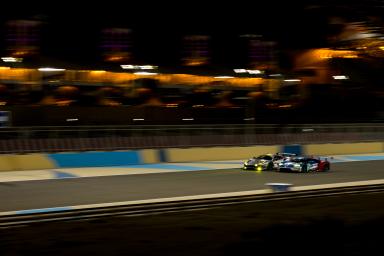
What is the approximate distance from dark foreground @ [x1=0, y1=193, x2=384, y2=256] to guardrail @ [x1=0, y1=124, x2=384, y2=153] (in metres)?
8.97

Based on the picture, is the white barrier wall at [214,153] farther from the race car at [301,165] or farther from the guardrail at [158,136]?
the race car at [301,165]

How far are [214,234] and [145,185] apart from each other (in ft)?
39.0

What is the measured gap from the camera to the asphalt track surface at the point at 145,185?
1783cm

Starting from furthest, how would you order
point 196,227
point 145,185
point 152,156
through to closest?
point 152,156, point 145,185, point 196,227

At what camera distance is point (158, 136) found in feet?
101

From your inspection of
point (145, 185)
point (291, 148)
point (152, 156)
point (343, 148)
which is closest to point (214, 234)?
point (145, 185)

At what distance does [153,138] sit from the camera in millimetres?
30547

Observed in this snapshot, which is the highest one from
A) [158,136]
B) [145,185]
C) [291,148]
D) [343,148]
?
[158,136]

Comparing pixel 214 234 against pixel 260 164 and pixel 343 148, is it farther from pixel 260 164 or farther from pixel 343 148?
pixel 343 148

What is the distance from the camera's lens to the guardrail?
26.5 metres

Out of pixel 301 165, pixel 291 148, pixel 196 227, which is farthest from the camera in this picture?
pixel 291 148

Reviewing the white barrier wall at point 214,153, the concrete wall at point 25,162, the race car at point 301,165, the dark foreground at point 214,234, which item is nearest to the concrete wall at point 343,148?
the white barrier wall at point 214,153

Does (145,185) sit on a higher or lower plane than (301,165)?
higher

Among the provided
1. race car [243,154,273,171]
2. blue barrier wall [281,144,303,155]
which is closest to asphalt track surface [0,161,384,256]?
race car [243,154,273,171]
